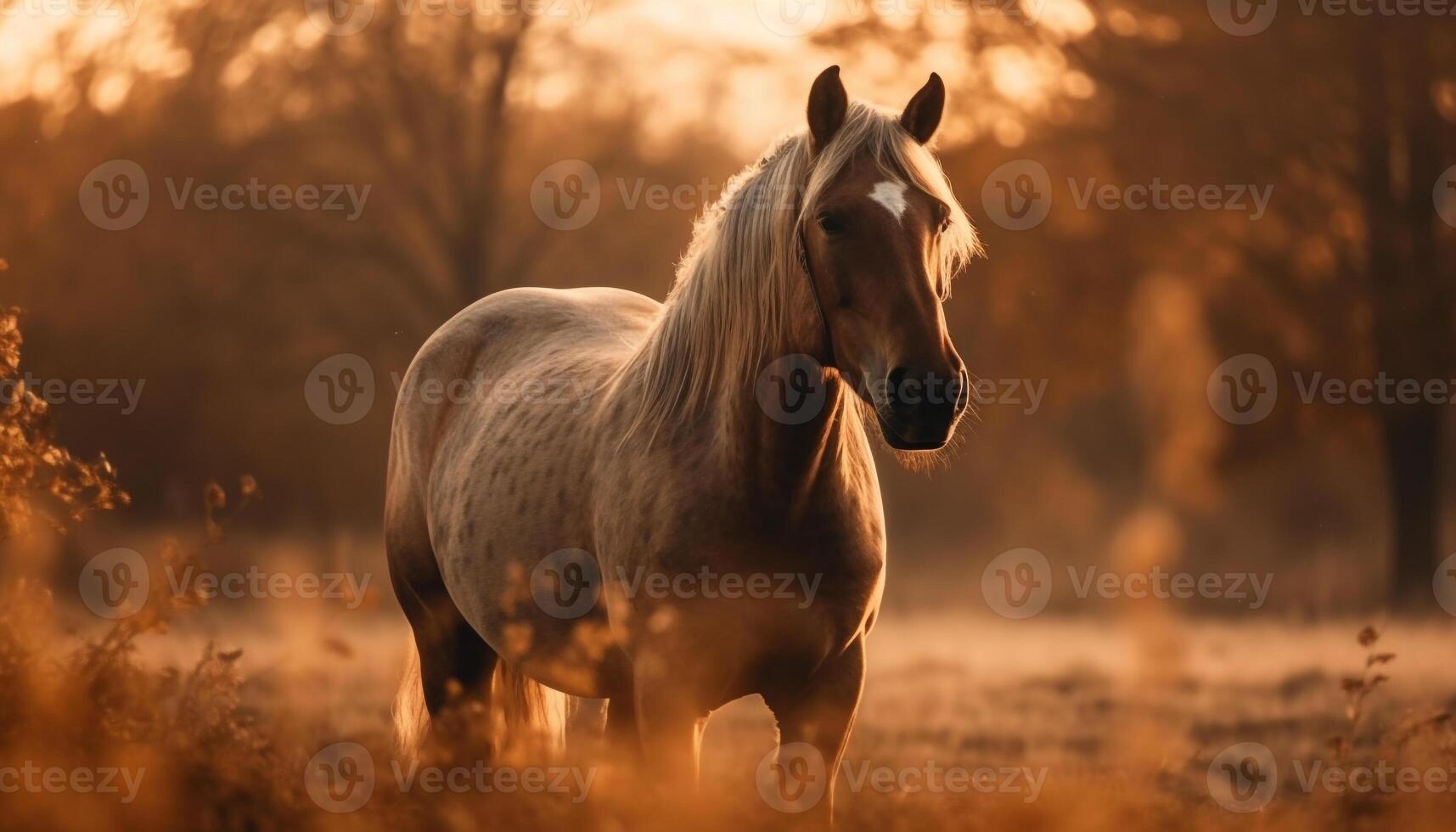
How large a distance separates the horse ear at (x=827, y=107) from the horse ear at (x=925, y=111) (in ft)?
0.72

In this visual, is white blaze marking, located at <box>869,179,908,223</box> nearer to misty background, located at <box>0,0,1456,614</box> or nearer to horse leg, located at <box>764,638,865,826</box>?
horse leg, located at <box>764,638,865,826</box>

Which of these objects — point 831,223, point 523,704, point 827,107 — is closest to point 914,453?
point 831,223

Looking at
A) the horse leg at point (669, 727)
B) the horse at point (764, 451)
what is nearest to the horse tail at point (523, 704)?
the horse at point (764, 451)

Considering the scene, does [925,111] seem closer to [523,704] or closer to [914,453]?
[914,453]

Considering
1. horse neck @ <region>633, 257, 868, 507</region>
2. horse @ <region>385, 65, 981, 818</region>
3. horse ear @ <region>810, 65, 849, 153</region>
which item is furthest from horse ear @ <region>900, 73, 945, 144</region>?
horse neck @ <region>633, 257, 868, 507</region>

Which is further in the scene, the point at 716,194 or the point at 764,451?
the point at 716,194

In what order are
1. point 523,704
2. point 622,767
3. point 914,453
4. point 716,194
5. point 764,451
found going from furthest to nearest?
1. point 716,194
2. point 523,704
3. point 622,767
4. point 764,451
5. point 914,453

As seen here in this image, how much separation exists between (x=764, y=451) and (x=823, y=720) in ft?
2.55

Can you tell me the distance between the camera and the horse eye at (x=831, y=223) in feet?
12.5

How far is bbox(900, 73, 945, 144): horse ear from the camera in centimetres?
420

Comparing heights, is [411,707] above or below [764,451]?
below

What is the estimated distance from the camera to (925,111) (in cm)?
424

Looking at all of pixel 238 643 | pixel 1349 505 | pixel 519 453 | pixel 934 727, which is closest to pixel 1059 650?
pixel 934 727

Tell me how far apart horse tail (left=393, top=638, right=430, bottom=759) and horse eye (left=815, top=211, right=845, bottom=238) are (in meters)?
3.11
